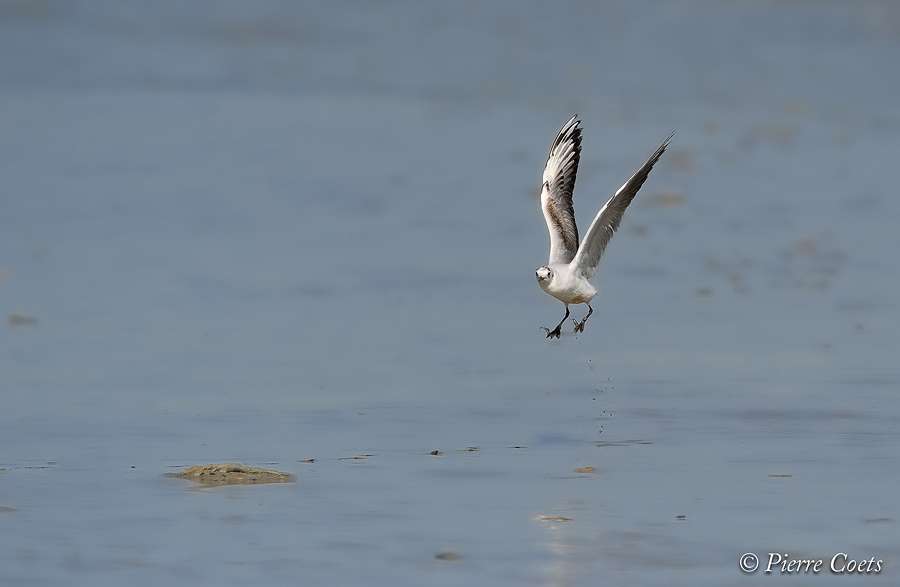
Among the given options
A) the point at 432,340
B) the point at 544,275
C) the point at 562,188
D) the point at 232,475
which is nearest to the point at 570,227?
the point at 562,188

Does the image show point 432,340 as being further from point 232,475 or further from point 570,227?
point 232,475

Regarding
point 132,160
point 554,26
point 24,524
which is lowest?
point 24,524

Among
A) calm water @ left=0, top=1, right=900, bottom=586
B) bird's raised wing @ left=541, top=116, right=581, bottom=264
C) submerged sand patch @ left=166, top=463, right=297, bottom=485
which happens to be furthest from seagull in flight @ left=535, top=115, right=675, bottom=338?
submerged sand patch @ left=166, top=463, right=297, bottom=485

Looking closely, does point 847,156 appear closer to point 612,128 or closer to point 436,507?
point 612,128

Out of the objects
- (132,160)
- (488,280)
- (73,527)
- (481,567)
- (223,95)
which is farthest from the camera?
(223,95)

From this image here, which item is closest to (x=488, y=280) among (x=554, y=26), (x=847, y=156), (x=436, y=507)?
(x=436, y=507)

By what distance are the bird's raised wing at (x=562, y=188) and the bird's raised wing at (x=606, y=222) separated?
2.48ft

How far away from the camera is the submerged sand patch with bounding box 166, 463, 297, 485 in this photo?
8.77m

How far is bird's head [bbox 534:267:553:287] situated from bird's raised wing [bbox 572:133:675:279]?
0.24m

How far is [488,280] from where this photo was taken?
14852 millimetres

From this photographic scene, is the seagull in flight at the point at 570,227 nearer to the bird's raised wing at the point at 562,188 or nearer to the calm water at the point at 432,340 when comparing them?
the bird's raised wing at the point at 562,188

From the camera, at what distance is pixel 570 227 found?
40.3 ft

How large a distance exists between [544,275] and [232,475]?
2.90m

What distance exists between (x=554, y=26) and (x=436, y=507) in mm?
35216
